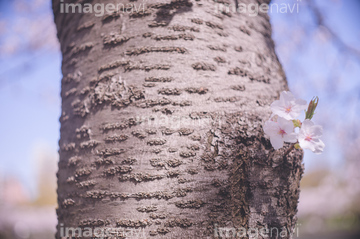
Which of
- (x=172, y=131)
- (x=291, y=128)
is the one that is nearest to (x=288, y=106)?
(x=291, y=128)

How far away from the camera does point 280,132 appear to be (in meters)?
0.95

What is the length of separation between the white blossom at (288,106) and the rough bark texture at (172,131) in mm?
123

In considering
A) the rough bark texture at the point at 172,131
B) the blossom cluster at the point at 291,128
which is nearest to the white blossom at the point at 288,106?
the blossom cluster at the point at 291,128

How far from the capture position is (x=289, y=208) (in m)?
1.05

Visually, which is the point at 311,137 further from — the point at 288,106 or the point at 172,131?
the point at 172,131

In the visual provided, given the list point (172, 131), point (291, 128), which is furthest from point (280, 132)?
point (172, 131)

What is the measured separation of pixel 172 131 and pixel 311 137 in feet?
1.80

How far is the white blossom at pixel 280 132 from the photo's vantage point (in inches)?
36.1

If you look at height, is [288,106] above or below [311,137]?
above

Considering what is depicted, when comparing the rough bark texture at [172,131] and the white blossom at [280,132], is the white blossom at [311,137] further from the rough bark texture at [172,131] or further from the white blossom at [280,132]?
the rough bark texture at [172,131]

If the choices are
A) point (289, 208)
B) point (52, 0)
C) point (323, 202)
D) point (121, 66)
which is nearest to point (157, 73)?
point (121, 66)

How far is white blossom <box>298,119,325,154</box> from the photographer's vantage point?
90cm

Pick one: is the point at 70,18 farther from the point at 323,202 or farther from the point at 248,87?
the point at 323,202

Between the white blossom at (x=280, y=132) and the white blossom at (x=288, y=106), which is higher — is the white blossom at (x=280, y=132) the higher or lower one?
the lower one
